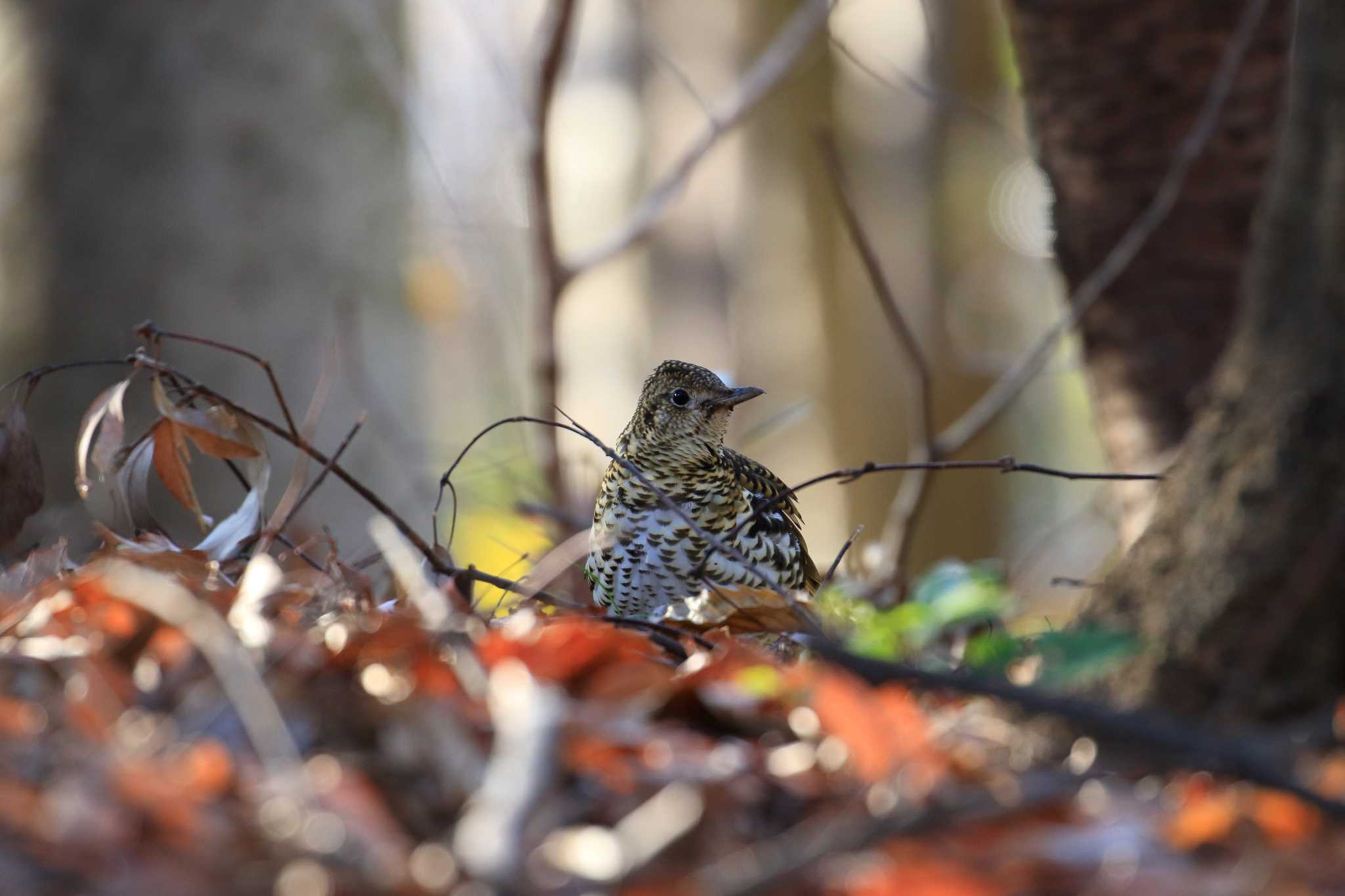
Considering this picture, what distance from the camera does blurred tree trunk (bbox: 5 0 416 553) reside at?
599cm

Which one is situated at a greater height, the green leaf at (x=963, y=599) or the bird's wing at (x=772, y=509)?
the green leaf at (x=963, y=599)

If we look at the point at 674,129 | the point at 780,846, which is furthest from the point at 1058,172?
the point at 674,129

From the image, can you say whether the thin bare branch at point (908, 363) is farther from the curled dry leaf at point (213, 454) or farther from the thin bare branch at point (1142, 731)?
the thin bare branch at point (1142, 731)

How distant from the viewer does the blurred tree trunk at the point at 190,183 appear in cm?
599

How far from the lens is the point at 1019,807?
3.92ft

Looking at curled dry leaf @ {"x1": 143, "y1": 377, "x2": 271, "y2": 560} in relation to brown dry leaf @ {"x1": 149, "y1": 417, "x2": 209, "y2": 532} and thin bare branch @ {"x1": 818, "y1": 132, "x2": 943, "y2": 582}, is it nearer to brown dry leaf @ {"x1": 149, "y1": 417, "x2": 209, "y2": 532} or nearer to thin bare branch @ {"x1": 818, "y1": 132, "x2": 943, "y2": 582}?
brown dry leaf @ {"x1": 149, "y1": 417, "x2": 209, "y2": 532}

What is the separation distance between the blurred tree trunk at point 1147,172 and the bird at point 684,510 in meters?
1.11

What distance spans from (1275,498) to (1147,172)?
259 centimetres

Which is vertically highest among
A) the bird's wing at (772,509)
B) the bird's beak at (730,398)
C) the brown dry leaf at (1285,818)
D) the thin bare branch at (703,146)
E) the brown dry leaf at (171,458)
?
the thin bare branch at (703,146)

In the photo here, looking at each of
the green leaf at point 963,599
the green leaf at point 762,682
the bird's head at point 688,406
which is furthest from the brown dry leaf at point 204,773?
the bird's head at point 688,406

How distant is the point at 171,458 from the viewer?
2441 millimetres

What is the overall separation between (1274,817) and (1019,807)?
0.84 ft

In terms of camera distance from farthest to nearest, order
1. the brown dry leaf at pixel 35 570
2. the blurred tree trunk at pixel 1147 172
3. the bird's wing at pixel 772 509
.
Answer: the blurred tree trunk at pixel 1147 172 → the bird's wing at pixel 772 509 → the brown dry leaf at pixel 35 570

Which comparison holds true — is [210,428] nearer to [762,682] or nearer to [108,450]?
[108,450]
